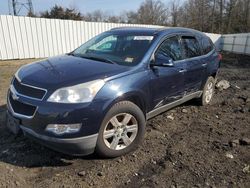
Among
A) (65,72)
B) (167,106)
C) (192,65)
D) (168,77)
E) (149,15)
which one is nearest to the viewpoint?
(65,72)

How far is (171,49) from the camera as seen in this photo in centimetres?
470

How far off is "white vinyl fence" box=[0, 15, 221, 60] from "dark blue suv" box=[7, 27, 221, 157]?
7985 millimetres

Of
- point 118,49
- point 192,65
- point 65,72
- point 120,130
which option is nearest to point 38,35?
point 118,49

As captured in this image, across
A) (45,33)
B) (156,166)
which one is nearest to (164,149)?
(156,166)

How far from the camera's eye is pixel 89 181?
3.22 meters

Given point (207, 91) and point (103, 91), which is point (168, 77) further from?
point (207, 91)

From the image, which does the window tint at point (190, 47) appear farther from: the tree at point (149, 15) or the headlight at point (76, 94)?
the tree at point (149, 15)

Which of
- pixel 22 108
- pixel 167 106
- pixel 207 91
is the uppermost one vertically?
pixel 22 108

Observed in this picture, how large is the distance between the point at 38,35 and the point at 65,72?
10.1 meters

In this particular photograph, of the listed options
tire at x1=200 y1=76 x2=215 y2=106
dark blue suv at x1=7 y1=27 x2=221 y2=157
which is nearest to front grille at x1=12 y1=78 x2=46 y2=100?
dark blue suv at x1=7 y1=27 x2=221 y2=157

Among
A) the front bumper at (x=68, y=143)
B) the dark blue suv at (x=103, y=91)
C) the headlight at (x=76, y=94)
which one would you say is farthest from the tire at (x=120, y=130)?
the headlight at (x=76, y=94)

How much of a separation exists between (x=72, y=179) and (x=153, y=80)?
1818mm

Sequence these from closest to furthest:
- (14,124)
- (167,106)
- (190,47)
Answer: (14,124) < (167,106) < (190,47)

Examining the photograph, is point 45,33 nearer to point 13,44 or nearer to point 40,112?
point 13,44
